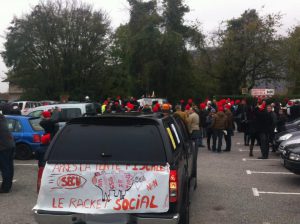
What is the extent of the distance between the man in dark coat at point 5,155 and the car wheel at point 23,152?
435 cm

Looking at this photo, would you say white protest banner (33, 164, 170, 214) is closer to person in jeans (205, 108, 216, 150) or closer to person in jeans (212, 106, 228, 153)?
person in jeans (212, 106, 228, 153)

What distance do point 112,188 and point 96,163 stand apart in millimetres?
329

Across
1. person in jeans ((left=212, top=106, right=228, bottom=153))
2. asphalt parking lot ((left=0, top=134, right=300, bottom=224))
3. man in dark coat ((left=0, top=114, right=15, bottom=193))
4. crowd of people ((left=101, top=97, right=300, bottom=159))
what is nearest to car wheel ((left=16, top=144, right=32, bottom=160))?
asphalt parking lot ((left=0, top=134, right=300, bottom=224))

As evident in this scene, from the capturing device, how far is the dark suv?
499cm

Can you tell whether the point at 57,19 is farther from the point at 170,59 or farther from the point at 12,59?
the point at 170,59

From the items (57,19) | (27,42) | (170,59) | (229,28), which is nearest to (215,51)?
(229,28)

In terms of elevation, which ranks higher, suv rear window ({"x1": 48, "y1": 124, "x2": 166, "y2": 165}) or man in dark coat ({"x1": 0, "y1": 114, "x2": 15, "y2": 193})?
suv rear window ({"x1": 48, "y1": 124, "x2": 166, "y2": 165})

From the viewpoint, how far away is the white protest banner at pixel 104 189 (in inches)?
196

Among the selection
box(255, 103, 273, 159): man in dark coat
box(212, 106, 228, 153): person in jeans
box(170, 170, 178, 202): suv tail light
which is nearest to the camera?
box(170, 170, 178, 202): suv tail light

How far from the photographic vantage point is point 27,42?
141 ft

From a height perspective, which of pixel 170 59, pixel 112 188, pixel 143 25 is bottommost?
pixel 112 188

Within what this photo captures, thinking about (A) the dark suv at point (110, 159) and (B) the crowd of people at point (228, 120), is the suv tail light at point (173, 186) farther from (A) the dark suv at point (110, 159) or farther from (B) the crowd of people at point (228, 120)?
(B) the crowd of people at point (228, 120)

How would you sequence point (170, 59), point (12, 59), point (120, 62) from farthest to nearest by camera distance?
point (120, 62), point (12, 59), point (170, 59)

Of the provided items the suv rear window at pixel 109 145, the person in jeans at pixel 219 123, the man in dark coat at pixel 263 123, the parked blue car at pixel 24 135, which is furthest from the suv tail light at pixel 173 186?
the person in jeans at pixel 219 123
